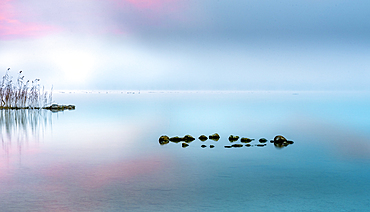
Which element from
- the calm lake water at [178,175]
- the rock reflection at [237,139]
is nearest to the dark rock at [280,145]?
the rock reflection at [237,139]

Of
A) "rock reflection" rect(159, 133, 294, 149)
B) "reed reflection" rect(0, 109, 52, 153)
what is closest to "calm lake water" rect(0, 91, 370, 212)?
"reed reflection" rect(0, 109, 52, 153)

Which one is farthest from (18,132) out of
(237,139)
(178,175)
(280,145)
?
(280,145)

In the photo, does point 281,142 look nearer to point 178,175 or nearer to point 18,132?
point 178,175

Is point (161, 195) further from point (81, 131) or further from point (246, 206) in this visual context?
point (81, 131)

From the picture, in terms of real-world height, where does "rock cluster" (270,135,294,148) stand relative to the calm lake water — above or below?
above

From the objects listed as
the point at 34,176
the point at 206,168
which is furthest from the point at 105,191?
the point at 206,168

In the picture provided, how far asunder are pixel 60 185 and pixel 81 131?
15.2m

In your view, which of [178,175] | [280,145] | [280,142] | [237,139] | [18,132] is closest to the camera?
[178,175]

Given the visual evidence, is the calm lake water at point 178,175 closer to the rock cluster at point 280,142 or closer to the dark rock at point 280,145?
the dark rock at point 280,145

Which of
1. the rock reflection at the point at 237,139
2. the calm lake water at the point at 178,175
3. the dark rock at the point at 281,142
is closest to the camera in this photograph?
the calm lake water at the point at 178,175

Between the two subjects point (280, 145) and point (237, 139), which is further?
point (237, 139)

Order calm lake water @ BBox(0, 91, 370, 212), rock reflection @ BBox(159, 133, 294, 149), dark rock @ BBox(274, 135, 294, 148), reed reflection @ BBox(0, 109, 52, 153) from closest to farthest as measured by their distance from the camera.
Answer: calm lake water @ BBox(0, 91, 370, 212), rock reflection @ BBox(159, 133, 294, 149), dark rock @ BBox(274, 135, 294, 148), reed reflection @ BBox(0, 109, 52, 153)

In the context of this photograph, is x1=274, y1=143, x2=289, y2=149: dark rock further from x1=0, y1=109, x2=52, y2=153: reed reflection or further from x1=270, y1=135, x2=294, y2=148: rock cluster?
x1=0, y1=109, x2=52, y2=153: reed reflection

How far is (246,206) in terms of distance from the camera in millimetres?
9820
